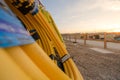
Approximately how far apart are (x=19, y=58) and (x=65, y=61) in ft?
3.81

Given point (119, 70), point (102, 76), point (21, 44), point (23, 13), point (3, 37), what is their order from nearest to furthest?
point (3, 37) < point (21, 44) < point (23, 13) < point (102, 76) < point (119, 70)

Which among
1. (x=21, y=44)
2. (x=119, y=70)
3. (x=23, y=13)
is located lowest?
(x=119, y=70)

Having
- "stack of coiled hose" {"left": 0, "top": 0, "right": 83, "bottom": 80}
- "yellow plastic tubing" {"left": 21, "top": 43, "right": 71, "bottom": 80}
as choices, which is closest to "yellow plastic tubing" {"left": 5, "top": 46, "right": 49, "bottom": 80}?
"stack of coiled hose" {"left": 0, "top": 0, "right": 83, "bottom": 80}

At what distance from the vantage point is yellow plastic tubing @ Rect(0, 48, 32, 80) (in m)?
0.75

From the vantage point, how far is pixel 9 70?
2.57 feet

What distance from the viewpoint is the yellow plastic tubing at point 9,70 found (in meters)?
0.75

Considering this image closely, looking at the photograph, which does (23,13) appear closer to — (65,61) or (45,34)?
(45,34)

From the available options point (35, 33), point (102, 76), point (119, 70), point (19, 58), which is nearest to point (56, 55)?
point (35, 33)

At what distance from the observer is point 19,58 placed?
939 millimetres

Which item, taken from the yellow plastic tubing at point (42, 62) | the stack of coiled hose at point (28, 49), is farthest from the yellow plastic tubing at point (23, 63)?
the yellow plastic tubing at point (42, 62)

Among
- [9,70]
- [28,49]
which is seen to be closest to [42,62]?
[28,49]

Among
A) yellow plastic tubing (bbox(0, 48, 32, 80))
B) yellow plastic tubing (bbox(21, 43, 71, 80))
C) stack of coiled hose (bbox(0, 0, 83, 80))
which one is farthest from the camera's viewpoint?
yellow plastic tubing (bbox(21, 43, 71, 80))

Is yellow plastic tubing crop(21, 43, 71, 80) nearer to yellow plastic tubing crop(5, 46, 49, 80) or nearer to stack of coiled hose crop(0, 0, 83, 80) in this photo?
stack of coiled hose crop(0, 0, 83, 80)

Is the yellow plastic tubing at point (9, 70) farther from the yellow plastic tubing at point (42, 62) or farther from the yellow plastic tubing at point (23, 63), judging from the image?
the yellow plastic tubing at point (42, 62)
